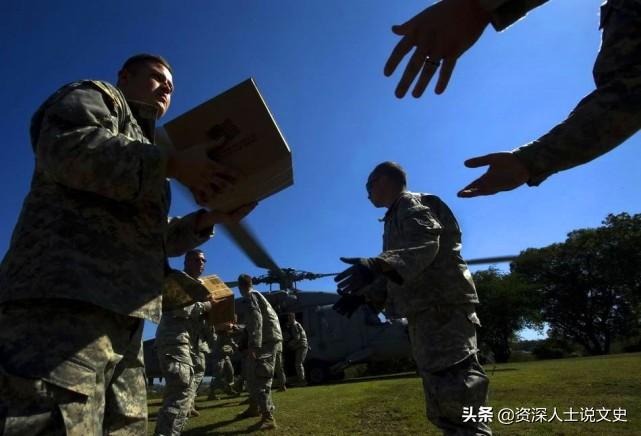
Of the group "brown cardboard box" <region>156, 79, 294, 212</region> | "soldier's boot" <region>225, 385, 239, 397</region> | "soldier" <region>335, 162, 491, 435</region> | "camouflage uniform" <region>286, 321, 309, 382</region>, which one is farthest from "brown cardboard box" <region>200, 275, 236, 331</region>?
"camouflage uniform" <region>286, 321, 309, 382</region>

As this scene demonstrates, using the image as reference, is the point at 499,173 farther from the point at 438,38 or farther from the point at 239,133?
the point at 239,133

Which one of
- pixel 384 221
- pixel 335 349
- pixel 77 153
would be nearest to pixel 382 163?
pixel 384 221

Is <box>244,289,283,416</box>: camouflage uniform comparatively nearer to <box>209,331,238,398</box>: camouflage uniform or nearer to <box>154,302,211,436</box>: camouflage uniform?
<box>154,302,211,436</box>: camouflage uniform

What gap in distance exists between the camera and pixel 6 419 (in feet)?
4.23

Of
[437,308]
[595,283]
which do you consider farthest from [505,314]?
[437,308]

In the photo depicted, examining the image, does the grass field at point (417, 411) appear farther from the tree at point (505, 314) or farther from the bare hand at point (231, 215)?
the tree at point (505, 314)

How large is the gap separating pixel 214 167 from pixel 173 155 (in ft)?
0.59

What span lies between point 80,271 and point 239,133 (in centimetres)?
83

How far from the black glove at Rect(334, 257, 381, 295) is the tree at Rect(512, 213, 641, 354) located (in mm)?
50968

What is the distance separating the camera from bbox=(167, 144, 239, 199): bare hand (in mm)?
1696

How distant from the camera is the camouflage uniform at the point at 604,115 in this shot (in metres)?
1.46

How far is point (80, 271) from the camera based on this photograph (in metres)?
1.53

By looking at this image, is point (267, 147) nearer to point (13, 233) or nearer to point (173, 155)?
point (173, 155)

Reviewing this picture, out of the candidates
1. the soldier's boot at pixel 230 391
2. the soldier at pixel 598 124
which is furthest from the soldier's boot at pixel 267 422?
the soldier's boot at pixel 230 391
